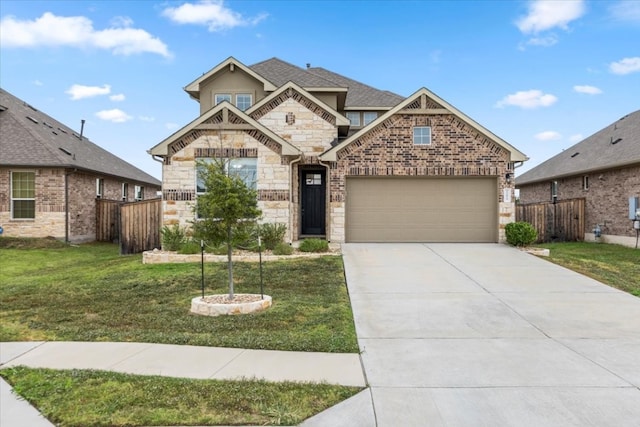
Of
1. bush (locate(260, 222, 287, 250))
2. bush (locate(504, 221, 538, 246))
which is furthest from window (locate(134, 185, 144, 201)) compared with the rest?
bush (locate(504, 221, 538, 246))

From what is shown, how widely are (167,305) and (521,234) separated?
444 inches

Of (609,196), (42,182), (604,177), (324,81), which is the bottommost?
(609,196)

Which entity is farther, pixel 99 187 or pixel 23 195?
pixel 99 187

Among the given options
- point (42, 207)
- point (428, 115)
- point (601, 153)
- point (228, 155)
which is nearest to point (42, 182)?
point (42, 207)

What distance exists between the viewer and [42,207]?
60.5 feet

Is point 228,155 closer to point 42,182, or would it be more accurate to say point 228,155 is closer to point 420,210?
point 420,210

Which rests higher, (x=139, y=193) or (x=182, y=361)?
(x=139, y=193)

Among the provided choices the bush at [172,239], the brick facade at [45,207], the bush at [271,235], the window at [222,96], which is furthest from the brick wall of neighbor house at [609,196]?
the brick facade at [45,207]

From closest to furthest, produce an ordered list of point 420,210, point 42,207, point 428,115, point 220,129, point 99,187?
point 220,129 → point 428,115 → point 420,210 → point 42,207 → point 99,187

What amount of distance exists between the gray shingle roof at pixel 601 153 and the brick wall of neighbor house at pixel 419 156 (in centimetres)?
574

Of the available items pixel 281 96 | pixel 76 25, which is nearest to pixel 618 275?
pixel 281 96

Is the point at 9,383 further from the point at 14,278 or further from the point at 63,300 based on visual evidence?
the point at 14,278

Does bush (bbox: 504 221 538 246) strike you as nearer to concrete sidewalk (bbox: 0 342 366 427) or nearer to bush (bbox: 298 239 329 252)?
bush (bbox: 298 239 329 252)

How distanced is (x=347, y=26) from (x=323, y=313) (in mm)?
15494
